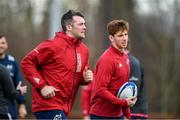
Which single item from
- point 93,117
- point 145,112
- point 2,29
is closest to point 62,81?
point 93,117

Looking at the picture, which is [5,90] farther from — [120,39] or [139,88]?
[139,88]

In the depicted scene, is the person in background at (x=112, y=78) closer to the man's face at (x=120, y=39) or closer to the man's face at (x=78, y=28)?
the man's face at (x=120, y=39)

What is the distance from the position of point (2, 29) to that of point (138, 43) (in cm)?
789

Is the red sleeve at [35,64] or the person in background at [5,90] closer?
the red sleeve at [35,64]

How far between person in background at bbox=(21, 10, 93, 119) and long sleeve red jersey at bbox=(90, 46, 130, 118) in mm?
273

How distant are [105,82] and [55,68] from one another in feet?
2.56

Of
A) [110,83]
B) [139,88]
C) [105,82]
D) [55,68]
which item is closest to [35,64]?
[55,68]

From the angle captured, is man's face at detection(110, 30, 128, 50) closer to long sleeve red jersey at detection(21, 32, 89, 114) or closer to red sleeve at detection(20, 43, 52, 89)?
long sleeve red jersey at detection(21, 32, 89, 114)

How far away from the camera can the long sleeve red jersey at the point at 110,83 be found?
383 inches

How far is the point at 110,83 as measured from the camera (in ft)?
32.4

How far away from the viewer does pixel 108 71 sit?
9766 millimetres

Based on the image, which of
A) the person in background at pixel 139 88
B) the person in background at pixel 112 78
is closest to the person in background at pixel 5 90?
the person in background at pixel 112 78

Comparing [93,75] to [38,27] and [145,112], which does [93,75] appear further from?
[38,27]

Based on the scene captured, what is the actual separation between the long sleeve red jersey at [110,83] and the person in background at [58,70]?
0.89 feet
